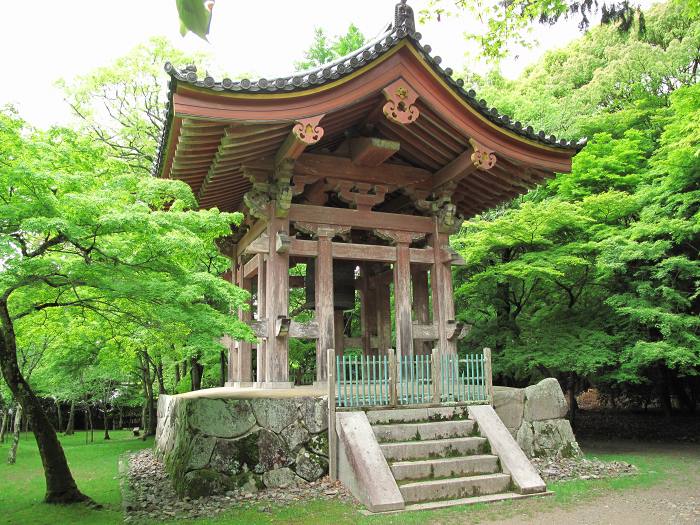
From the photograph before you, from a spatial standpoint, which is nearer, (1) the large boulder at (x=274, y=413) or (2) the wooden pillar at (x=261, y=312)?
(1) the large boulder at (x=274, y=413)

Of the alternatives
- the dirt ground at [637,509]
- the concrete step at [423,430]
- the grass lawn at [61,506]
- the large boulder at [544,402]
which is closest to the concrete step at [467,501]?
the dirt ground at [637,509]

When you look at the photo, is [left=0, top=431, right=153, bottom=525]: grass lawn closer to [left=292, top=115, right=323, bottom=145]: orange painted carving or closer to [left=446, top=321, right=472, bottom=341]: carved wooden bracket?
[left=292, top=115, right=323, bottom=145]: orange painted carving

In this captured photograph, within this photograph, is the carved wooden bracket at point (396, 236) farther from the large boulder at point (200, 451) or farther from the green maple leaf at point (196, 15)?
the green maple leaf at point (196, 15)

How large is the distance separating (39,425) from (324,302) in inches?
164

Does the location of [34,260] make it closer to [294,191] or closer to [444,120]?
[294,191]

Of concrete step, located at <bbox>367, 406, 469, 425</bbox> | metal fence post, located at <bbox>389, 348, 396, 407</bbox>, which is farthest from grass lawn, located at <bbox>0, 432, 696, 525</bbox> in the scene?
metal fence post, located at <bbox>389, 348, 396, 407</bbox>

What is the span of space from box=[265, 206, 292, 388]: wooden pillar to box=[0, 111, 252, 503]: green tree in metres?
1.44

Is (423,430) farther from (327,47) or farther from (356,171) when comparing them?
(327,47)

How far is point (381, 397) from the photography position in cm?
751

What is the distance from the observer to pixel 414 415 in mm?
7500

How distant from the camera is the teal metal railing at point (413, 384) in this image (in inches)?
291

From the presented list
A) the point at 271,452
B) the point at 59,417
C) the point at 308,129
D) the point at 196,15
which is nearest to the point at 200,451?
the point at 271,452

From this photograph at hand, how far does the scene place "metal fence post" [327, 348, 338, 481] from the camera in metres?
7.09

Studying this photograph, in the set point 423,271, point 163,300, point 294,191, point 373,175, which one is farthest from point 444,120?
point 163,300
